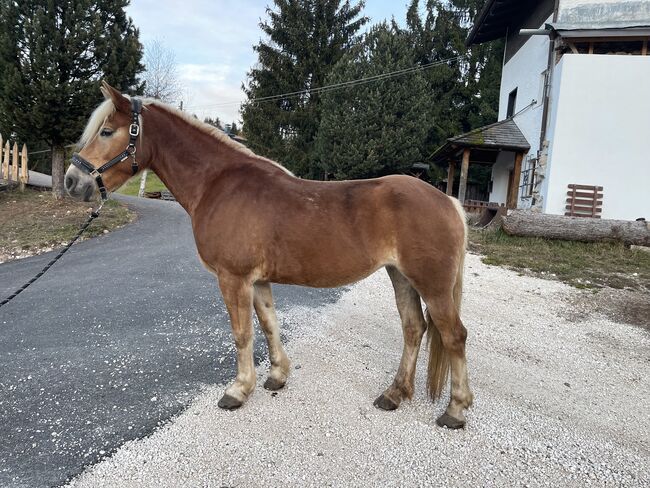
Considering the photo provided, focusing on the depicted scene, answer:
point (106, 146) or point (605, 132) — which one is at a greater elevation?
point (605, 132)

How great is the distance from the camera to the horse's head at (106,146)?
9.64ft

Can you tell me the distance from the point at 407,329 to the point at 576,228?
866 centimetres

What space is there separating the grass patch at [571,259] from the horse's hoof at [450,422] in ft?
17.3

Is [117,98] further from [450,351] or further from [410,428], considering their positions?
[410,428]

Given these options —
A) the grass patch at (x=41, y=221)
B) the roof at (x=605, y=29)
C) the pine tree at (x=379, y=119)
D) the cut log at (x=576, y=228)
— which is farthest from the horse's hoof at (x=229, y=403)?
the pine tree at (x=379, y=119)

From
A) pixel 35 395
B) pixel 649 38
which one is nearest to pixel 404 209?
pixel 35 395

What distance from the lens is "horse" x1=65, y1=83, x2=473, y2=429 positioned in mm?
2809

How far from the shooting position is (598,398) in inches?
132

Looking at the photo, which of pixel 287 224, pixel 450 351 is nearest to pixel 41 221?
pixel 287 224

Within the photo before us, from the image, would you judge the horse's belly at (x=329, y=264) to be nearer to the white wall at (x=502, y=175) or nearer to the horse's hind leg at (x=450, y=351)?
the horse's hind leg at (x=450, y=351)

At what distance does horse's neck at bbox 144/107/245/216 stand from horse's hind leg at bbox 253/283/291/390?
876 mm

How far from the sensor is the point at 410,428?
2857 millimetres

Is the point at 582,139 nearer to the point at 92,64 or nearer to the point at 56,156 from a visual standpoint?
the point at 92,64

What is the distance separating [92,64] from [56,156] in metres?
3.08
